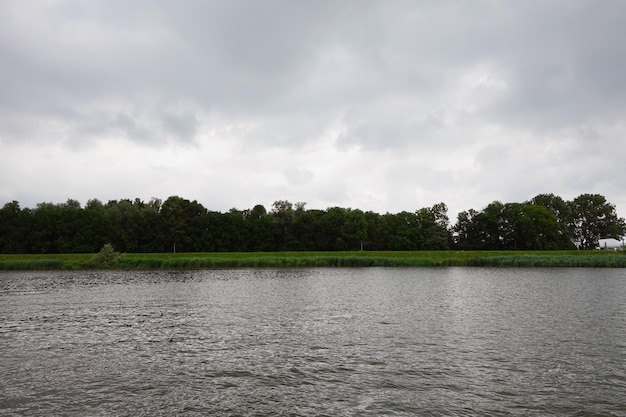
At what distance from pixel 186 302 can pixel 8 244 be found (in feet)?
427

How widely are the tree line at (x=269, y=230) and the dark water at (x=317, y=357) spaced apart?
361 feet

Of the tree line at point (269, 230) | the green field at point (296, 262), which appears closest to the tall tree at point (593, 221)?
the tree line at point (269, 230)

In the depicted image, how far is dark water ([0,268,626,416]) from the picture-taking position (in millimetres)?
13227

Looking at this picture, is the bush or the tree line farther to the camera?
the tree line

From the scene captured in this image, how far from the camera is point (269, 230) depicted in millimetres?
152375

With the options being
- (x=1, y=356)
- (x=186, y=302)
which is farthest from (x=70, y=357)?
(x=186, y=302)

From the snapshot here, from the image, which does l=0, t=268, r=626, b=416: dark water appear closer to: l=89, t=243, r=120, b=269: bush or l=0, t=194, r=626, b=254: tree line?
l=89, t=243, r=120, b=269: bush

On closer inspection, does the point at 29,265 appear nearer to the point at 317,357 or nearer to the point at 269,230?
the point at 269,230

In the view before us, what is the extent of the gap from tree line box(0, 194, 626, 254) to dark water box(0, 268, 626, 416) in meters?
110

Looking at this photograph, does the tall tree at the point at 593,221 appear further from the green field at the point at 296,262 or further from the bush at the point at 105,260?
the bush at the point at 105,260

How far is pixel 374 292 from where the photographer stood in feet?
139

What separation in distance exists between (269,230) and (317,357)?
134707 millimetres

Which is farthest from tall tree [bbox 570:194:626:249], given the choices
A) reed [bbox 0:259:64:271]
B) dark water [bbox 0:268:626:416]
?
reed [bbox 0:259:64:271]

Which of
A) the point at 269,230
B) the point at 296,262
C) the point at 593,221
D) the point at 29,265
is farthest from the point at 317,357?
the point at 593,221
